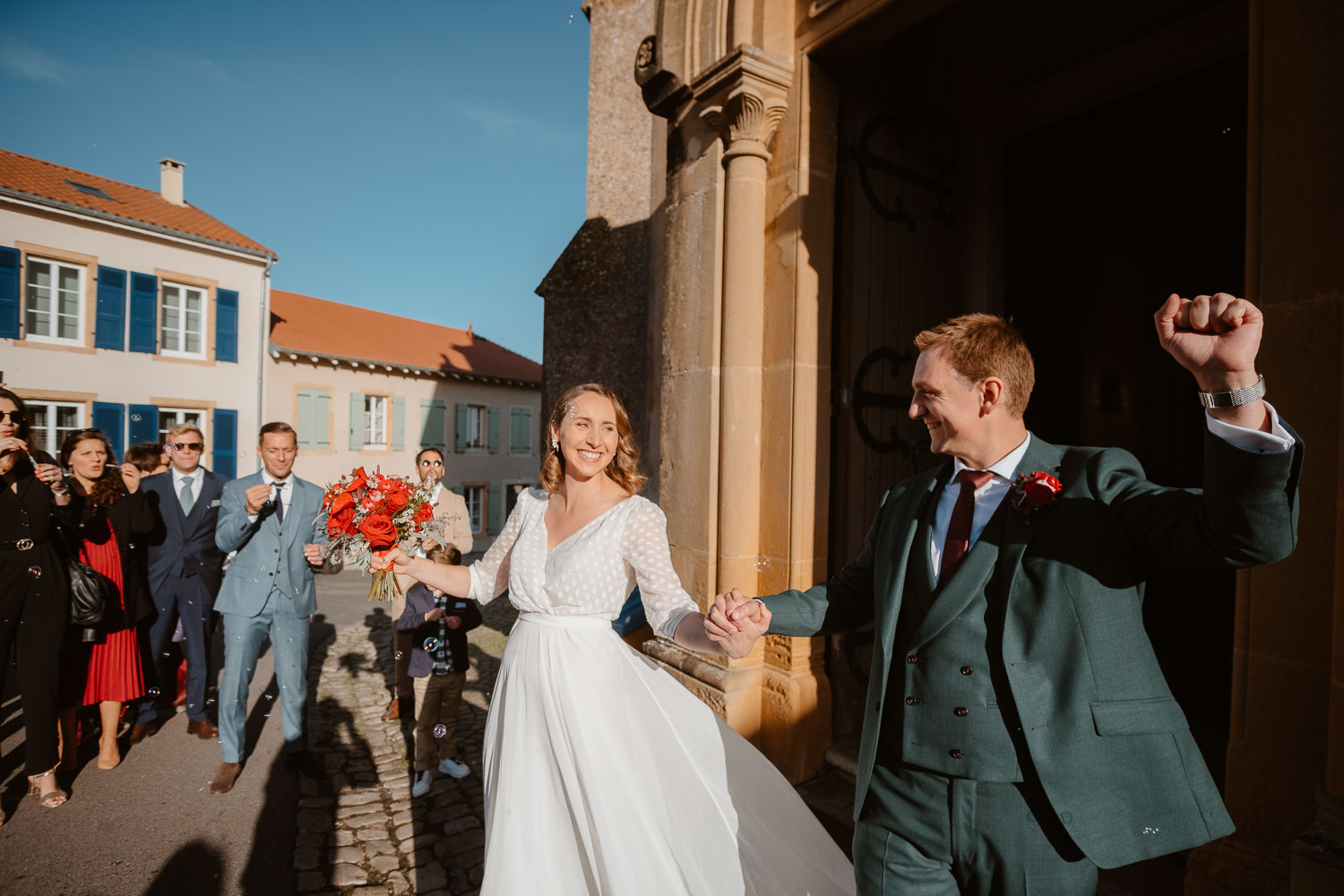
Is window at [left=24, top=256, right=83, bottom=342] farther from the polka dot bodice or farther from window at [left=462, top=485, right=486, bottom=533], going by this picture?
the polka dot bodice

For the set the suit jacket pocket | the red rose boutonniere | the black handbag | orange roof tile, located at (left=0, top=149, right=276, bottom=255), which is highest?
orange roof tile, located at (left=0, top=149, right=276, bottom=255)

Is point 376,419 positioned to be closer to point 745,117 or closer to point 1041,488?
point 745,117

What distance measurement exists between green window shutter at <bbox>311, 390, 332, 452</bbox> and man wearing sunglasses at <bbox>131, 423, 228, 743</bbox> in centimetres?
1676

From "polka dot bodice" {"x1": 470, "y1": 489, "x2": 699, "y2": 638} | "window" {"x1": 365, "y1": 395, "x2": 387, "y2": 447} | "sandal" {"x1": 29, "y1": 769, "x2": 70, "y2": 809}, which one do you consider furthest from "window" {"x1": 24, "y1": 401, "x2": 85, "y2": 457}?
"polka dot bodice" {"x1": 470, "y1": 489, "x2": 699, "y2": 638}

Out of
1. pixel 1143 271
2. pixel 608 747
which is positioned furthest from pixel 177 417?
pixel 1143 271

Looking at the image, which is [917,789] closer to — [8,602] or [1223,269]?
[8,602]

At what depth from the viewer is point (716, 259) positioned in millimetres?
4527

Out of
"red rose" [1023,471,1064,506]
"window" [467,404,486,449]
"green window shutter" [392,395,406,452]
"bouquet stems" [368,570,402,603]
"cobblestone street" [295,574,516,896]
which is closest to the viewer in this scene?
"red rose" [1023,471,1064,506]

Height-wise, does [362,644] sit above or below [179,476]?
below

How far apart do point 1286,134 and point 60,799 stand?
21.5 ft

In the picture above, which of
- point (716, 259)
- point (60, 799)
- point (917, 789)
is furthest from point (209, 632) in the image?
point (917, 789)

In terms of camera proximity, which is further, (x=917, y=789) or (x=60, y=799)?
(x=60, y=799)

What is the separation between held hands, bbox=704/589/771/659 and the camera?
2.10 metres

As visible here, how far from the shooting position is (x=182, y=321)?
1814 cm
